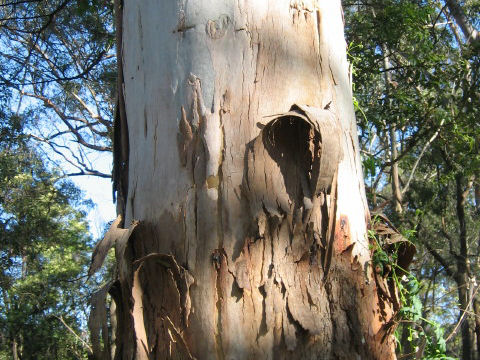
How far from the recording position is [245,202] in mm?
939

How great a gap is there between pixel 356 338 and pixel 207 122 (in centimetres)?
46

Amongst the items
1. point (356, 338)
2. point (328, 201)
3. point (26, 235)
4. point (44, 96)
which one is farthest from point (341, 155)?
point (44, 96)

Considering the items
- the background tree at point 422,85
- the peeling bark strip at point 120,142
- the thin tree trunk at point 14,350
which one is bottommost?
the thin tree trunk at point 14,350

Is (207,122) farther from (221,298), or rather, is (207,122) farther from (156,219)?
(221,298)

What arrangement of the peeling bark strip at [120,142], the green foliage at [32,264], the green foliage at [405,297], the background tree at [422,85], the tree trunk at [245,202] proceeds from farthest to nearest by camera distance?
the green foliage at [32,264] < the background tree at [422,85] < the peeling bark strip at [120,142] < the green foliage at [405,297] < the tree trunk at [245,202]

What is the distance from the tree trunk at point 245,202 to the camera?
90cm

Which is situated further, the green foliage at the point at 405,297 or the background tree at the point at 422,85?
the background tree at the point at 422,85

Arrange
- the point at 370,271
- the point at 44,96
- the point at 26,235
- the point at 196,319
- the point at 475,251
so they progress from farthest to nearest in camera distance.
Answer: the point at 475,251 < the point at 44,96 < the point at 26,235 < the point at 370,271 < the point at 196,319

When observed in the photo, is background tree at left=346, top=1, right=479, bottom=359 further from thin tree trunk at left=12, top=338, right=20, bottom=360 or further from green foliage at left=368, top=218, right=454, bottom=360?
thin tree trunk at left=12, top=338, right=20, bottom=360

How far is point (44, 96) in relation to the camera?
11320mm

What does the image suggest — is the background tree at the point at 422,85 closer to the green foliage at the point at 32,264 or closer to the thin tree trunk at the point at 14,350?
the green foliage at the point at 32,264

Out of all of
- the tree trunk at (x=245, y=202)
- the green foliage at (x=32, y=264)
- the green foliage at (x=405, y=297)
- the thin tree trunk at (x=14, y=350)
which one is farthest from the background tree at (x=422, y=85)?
the thin tree trunk at (x=14, y=350)

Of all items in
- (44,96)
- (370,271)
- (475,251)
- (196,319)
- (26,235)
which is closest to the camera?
(196,319)

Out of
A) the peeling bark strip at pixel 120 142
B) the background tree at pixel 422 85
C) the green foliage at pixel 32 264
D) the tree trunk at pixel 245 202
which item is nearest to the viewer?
the tree trunk at pixel 245 202
